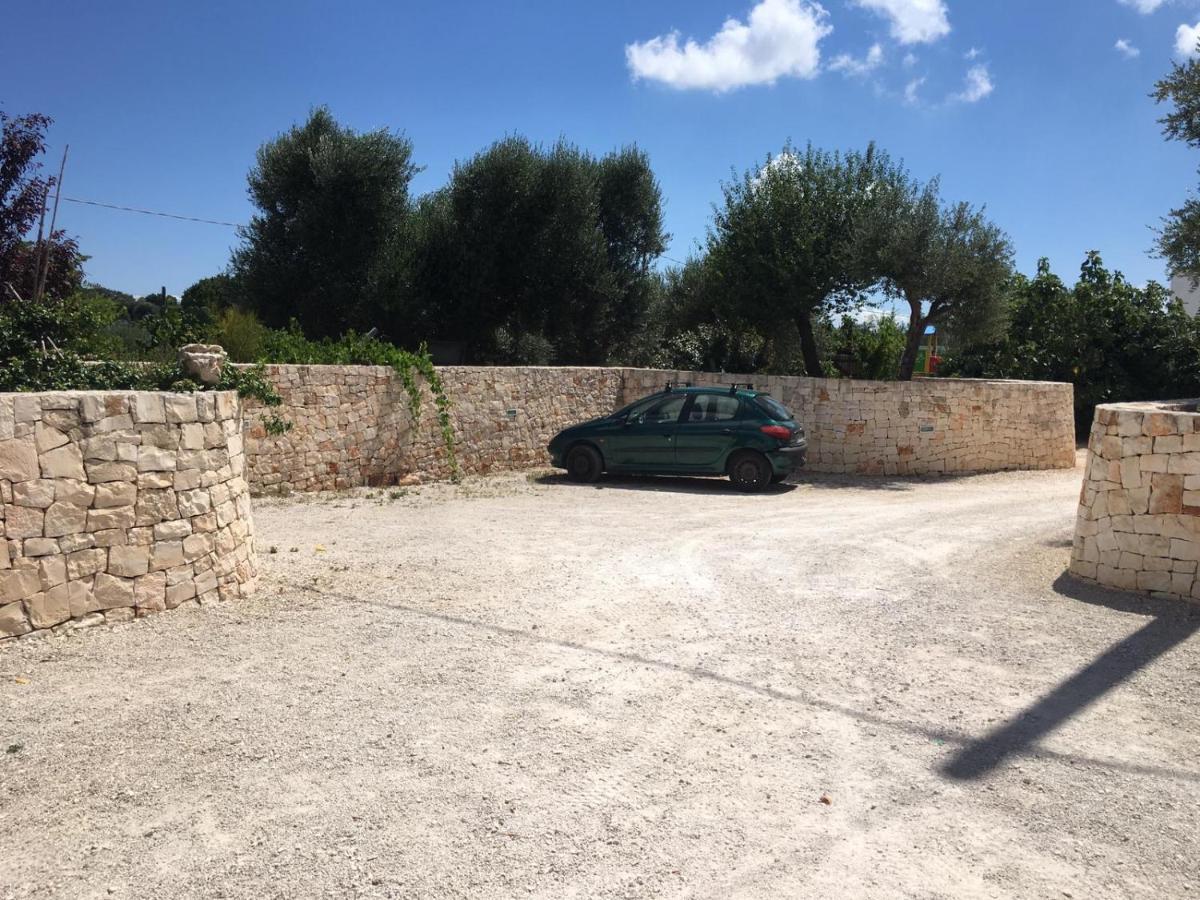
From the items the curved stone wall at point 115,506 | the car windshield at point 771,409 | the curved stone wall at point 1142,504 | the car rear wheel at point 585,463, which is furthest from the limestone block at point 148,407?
the car windshield at point 771,409

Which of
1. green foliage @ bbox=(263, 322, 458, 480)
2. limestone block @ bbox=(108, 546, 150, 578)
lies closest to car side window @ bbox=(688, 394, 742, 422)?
green foliage @ bbox=(263, 322, 458, 480)

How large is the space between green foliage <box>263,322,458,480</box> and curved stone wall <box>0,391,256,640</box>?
5983 millimetres

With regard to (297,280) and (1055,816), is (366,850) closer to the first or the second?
(1055,816)

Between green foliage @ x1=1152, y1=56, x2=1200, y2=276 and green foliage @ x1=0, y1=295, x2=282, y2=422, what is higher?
green foliage @ x1=1152, y1=56, x2=1200, y2=276

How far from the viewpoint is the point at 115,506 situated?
5723mm

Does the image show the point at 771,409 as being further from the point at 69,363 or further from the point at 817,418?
the point at 69,363

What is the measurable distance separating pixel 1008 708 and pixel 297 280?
17849mm

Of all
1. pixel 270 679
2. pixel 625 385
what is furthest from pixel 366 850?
pixel 625 385

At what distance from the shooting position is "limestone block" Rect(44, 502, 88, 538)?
5395 millimetres

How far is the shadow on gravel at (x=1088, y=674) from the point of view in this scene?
4270 millimetres

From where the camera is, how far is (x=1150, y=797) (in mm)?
3898

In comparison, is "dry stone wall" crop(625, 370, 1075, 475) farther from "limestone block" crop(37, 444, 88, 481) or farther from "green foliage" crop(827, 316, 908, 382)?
"limestone block" crop(37, 444, 88, 481)

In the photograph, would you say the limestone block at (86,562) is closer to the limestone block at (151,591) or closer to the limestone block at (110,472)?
the limestone block at (151,591)

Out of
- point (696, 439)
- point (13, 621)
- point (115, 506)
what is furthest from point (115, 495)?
point (696, 439)
